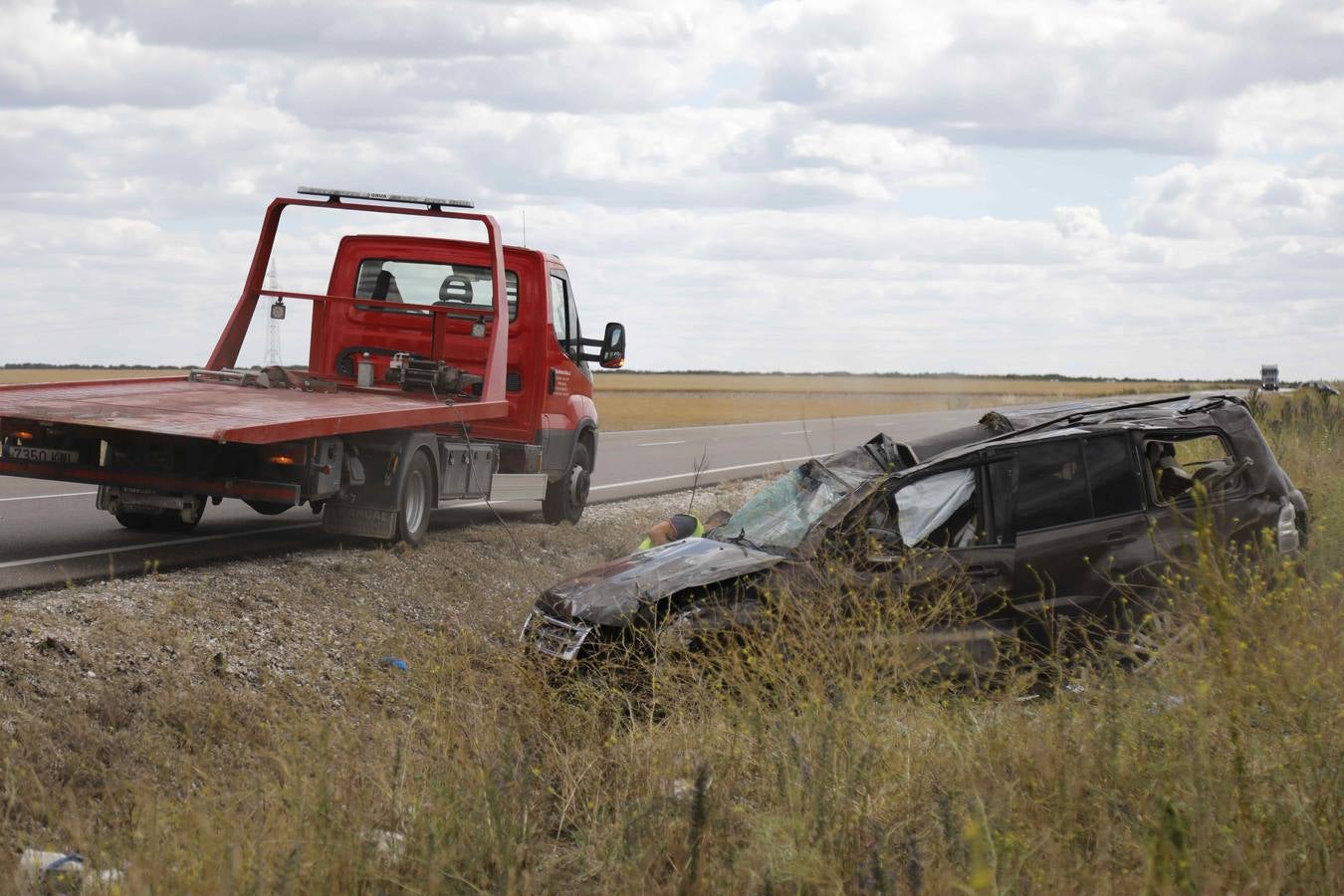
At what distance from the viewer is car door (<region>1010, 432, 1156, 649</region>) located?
7.02 m

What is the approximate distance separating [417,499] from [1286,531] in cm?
694

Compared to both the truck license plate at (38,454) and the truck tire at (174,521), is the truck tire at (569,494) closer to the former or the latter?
the truck tire at (174,521)

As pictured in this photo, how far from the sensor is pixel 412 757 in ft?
16.7

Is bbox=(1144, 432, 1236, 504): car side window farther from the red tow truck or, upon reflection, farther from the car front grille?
the red tow truck

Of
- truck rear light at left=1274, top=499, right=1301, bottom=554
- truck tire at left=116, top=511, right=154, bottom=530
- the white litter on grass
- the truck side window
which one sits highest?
the truck side window

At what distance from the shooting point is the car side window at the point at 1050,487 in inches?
284

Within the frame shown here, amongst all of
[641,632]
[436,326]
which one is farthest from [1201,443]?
[641,632]

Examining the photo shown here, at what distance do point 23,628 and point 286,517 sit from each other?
6116 mm

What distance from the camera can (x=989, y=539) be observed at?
7.11 metres

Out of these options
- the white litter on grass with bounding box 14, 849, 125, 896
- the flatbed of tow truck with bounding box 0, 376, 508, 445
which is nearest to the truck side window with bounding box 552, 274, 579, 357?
the flatbed of tow truck with bounding box 0, 376, 508, 445

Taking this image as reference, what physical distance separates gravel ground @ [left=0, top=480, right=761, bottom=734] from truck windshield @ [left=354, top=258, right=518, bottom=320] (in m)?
2.34

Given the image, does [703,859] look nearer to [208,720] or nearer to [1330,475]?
[208,720]

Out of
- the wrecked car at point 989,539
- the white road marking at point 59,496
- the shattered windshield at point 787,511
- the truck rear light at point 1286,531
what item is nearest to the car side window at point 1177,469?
the wrecked car at point 989,539

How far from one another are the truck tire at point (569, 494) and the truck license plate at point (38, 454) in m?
5.05
